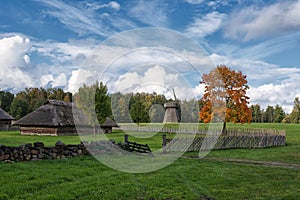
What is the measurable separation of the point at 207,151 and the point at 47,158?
36.9ft

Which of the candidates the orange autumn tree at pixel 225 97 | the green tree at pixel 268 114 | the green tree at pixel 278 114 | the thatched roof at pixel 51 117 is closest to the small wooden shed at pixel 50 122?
the thatched roof at pixel 51 117

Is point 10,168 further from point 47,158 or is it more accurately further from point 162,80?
point 162,80

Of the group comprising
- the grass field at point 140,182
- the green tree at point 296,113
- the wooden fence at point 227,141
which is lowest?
the grass field at point 140,182

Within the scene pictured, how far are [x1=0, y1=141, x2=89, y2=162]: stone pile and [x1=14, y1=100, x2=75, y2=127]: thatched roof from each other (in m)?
22.2

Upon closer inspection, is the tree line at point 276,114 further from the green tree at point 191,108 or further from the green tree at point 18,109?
the green tree at point 191,108

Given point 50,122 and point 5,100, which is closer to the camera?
point 50,122

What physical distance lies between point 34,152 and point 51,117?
83.3 feet

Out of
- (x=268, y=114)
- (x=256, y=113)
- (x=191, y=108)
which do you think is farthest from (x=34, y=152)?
(x=268, y=114)

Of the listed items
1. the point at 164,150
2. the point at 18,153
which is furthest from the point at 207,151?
the point at 18,153

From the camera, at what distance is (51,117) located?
37.5m

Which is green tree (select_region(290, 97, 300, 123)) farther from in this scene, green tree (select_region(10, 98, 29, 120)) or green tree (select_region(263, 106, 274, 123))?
green tree (select_region(10, 98, 29, 120))

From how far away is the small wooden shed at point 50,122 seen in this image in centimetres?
3675

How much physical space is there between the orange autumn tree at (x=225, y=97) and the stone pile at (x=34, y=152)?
1831 centimetres

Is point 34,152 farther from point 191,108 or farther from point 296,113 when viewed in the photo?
point 296,113
